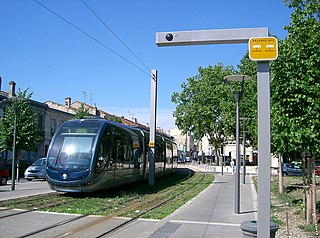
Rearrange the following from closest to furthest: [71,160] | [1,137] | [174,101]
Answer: [71,160] < [1,137] < [174,101]

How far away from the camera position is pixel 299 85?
31.4ft

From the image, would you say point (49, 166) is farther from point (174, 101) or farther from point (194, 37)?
point (174, 101)

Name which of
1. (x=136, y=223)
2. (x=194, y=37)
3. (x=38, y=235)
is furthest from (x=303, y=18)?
(x=38, y=235)

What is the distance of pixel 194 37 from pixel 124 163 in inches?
511

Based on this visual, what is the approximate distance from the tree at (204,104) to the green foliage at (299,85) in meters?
48.3

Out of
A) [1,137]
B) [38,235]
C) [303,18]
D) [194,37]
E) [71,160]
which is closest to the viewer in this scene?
[194,37]

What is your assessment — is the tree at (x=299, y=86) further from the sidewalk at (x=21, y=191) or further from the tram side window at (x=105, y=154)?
the sidewalk at (x=21, y=191)

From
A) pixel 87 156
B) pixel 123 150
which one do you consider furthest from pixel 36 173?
pixel 87 156

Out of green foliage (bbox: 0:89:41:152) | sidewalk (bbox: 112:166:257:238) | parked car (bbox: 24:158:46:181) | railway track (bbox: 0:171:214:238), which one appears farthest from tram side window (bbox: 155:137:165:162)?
railway track (bbox: 0:171:214:238)

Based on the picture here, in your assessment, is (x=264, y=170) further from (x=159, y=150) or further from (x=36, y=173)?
(x=36, y=173)

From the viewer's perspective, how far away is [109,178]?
654 inches

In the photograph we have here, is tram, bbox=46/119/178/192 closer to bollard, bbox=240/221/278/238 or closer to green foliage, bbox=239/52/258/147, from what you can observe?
green foliage, bbox=239/52/258/147

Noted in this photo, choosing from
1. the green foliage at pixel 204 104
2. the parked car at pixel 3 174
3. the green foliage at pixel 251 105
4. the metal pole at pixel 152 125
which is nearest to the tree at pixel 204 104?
the green foliage at pixel 204 104

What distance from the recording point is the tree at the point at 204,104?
201 feet
